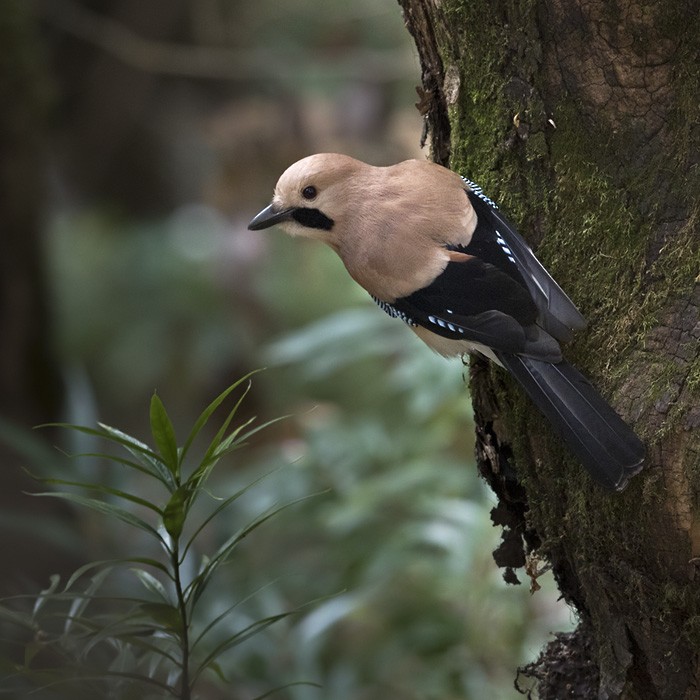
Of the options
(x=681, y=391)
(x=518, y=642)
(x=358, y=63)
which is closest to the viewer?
(x=681, y=391)

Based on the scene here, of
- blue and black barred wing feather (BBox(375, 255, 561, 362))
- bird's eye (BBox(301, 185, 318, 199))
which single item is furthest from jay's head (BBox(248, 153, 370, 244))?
blue and black barred wing feather (BBox(375, 255, 561, 362))

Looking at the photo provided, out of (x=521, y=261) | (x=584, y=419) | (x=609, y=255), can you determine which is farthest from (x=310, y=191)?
(x=584, y=419)

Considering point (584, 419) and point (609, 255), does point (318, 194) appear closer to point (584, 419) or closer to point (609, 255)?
point (609, 255)

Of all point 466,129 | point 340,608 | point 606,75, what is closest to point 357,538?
point 340,608

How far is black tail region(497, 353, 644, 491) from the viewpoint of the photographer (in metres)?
1.72

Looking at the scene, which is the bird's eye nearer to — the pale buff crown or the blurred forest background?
the pale buff crown

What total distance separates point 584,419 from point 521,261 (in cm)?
38

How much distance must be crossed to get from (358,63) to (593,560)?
4.89m

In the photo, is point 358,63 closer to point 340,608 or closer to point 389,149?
point 389,149

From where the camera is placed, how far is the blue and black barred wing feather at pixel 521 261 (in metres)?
1.89

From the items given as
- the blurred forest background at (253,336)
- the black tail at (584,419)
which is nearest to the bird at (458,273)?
the black tail at (584,419)

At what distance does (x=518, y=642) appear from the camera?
3102 mm

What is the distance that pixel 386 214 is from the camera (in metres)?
2.14

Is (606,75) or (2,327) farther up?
(2,327)
